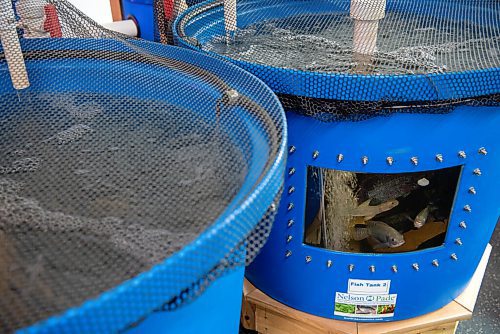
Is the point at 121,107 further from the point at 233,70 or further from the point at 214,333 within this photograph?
the point at 214,333

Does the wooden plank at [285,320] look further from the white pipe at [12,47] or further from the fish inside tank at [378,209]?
the white pipe at [12,47]

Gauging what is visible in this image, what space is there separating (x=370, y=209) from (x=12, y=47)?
85cm

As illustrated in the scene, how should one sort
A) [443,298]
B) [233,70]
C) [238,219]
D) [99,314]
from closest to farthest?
[99,314], [238,219], [233,70], [443,298]

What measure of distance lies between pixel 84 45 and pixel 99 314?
0.77 m

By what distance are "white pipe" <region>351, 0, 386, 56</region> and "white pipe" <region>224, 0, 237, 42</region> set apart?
0.99ft

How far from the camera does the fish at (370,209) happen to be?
116cm

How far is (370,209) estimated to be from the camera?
1172mm

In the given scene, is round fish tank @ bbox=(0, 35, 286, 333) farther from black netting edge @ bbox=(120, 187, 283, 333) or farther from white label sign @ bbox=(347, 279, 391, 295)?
white label sign @ bbox=(347, 279, 391, 295)

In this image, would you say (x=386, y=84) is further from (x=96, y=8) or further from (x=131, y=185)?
(x=96, y=8)

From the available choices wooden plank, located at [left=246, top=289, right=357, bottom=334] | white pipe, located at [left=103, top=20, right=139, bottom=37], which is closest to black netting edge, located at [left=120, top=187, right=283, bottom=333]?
wooden plank, located at [left=246, top=289, right=357, bottom=334]

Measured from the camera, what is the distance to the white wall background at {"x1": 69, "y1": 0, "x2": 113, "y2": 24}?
9.16ft

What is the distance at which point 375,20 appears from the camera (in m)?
1.11

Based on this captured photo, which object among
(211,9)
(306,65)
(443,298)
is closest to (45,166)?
(306,65)

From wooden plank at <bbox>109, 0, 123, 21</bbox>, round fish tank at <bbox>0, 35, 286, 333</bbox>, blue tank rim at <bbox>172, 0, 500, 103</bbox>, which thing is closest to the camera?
round fish tank at <bbox>0, 35, 286, 333</bbox>
